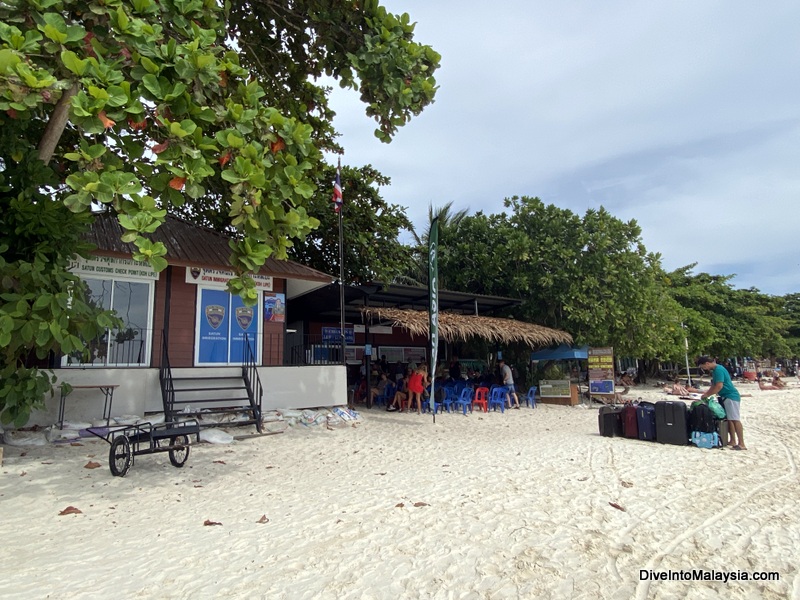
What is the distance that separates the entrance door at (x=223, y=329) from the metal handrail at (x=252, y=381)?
0.16 m

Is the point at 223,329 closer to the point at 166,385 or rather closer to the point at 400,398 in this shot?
the point at 166,385

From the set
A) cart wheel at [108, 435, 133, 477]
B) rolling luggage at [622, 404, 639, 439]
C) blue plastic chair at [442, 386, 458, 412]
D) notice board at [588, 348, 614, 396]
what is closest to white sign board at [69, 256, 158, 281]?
cart wheel at [108, 435, 133, 477]

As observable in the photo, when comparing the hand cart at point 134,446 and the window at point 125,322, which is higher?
the window at point 125,322

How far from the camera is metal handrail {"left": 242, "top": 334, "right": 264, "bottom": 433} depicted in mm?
9328

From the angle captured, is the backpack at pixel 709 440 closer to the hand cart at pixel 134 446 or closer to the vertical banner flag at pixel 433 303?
the vertical banner flag at pixel 433 303

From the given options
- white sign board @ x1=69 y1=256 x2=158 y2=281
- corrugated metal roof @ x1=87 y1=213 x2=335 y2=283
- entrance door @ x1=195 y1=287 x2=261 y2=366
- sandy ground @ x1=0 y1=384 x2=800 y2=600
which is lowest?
sandy ground @ x1=0 y1=384 x2=800 y2=600

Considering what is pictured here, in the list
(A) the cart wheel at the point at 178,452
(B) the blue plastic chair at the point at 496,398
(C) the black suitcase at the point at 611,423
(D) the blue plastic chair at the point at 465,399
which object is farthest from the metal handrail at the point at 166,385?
(B) the blue plastic chair at the point at 496,398

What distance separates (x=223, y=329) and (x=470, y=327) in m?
7.11

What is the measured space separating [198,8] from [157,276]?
6.54m

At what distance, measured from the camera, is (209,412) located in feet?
29.6

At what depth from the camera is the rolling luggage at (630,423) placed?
9.11 m

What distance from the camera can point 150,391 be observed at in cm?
927

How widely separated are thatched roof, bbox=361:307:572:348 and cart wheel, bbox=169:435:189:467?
7143 mm

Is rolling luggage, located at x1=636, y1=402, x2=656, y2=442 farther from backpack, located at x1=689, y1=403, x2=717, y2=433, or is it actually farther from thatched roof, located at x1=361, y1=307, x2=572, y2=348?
thatched roof, located at x1=361, y1=307, x2=572, y2=348
